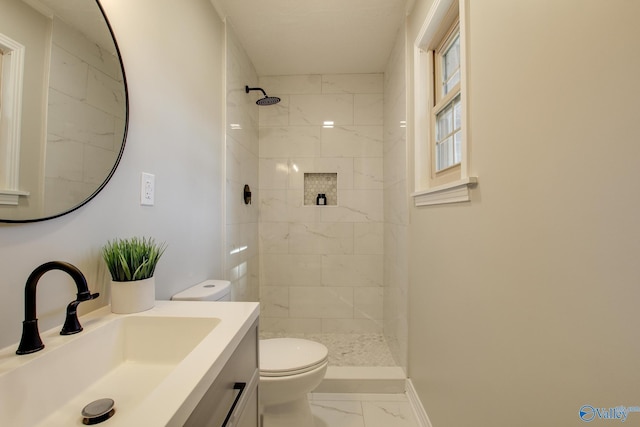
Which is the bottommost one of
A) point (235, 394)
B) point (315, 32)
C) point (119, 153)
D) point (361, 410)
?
point (361, 410)

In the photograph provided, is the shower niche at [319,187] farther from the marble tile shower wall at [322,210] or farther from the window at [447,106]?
the window at [447,106]

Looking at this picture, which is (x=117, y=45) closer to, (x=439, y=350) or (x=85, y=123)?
(x=85, y=123)

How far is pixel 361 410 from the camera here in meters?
→ 1.77

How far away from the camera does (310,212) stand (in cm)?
283

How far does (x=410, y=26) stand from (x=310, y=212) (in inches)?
68.2

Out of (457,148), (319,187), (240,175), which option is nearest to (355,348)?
(319,187)

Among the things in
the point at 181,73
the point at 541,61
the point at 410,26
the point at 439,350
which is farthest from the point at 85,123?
the point at 410,26

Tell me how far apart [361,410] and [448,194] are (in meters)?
1.50

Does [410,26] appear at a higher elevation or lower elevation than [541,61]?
higher

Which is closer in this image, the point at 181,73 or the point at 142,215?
the point at 142,215

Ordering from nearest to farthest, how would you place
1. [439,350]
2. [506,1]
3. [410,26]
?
1. [506,1]
2. [439,350]
3. [410,26]

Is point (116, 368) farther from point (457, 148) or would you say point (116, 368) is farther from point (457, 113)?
point (457, 113)

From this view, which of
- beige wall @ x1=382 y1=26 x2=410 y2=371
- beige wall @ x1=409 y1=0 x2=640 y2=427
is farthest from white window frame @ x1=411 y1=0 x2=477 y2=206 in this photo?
beige wall @ x1=409 y1=0 x2=640 y2=427

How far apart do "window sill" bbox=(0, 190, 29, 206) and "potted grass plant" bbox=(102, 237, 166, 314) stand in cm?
27
